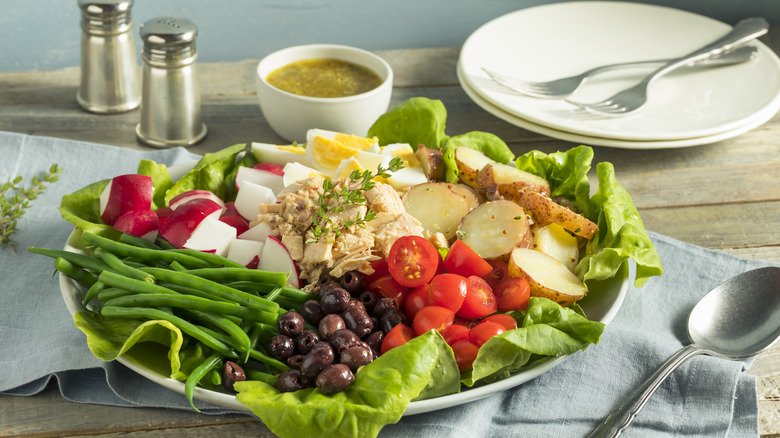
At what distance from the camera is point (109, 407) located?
2.07 metres

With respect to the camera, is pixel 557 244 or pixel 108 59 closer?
pixel 557 244

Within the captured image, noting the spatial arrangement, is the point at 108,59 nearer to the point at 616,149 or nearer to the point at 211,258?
the point at 211,258

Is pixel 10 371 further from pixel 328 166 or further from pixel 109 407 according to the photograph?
pixel 328 166

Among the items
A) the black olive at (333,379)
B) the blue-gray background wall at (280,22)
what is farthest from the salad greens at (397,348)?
the blue-gray background wall at (280,22)

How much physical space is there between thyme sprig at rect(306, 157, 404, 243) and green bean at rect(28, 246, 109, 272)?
1.96ft

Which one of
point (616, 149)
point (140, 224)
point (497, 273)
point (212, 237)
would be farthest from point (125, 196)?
point (616, 149)

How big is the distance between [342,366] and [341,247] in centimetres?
52

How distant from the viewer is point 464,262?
2314 millimetres

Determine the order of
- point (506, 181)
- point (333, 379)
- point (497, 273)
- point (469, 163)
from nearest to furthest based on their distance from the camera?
point (333, 379), point (497, 273), point (506, 181), point (469, 163)

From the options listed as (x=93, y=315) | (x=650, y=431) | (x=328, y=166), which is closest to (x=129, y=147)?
(x=328, y=166)

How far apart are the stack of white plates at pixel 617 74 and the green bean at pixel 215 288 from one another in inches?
65.6

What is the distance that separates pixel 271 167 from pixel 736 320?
5.41 feet

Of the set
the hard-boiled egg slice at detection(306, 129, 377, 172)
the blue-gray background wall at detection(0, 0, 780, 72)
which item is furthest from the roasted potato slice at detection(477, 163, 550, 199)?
the blue-gray background wall at detection(0, 0, 780, 72)

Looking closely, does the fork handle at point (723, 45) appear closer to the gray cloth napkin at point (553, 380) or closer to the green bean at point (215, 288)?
the gray cloth napkin at point (553, 380)
